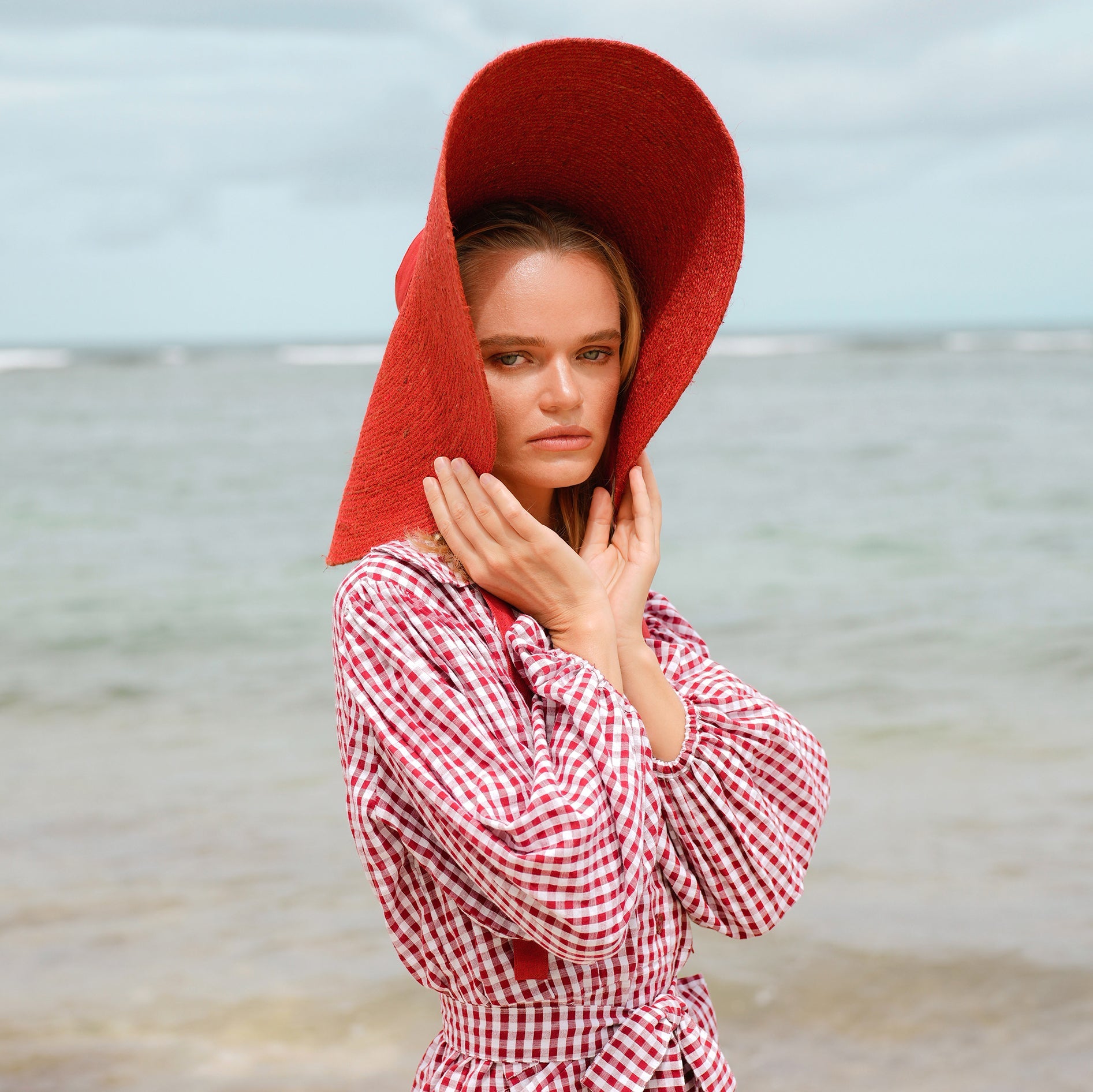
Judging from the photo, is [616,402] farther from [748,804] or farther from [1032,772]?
[1032,772]

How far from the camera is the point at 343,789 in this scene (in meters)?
Result: 5.22

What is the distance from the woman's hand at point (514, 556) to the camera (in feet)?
4.95

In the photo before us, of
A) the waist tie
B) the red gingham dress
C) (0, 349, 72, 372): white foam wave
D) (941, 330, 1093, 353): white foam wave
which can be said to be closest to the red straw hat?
the red gingham dress

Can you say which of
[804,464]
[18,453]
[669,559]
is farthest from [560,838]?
[18,453]

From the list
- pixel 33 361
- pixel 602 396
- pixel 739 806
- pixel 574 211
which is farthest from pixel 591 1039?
pixel 33 361

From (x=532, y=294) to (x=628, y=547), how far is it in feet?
1.18

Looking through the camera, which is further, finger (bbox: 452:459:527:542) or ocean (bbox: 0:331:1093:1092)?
ocean (bbox: 0:331:1093:1092)

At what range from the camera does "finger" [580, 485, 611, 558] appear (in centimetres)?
170

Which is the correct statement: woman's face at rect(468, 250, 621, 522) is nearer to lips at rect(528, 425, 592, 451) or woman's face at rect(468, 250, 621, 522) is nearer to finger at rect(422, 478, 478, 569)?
lips at rect(528, 425, 592, 451)

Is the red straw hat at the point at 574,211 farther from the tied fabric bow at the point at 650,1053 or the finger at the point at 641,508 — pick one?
the tied fabric bow at the point at 650,1053

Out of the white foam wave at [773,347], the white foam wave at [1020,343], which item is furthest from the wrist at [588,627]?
the white foam wave at [1020,343]

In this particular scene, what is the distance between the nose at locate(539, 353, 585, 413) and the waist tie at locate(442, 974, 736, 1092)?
2.33 feet

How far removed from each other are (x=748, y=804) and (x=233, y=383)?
106ft

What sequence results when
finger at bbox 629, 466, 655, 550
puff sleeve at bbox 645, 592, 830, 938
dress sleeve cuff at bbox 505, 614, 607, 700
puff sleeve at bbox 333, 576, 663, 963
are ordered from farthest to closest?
finger at bbox 629, 466, 655, 550, puff sleeve at bbox 645, 592, 830, 938, dress sleeve cuff at bbox 505, 614, 607, 700, puff sleeve at bbox 333, 576, 663, 963
